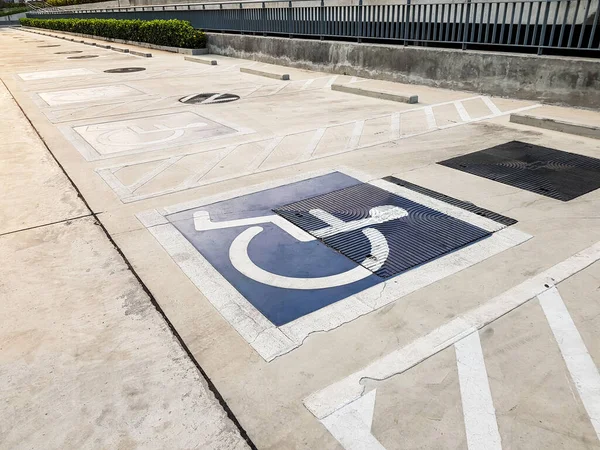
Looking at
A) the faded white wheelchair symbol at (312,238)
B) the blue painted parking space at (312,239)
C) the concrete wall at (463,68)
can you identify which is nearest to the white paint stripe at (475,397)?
the blue painted parking space at (312,239)

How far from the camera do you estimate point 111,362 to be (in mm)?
2840

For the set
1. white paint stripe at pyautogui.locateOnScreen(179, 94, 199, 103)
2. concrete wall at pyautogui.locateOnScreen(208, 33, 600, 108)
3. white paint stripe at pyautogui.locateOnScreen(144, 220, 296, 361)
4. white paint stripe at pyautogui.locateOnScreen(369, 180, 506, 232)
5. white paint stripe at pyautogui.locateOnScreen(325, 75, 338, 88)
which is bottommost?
white paint stripe at pyautogui.locateOnScreen(144, 220, 296, 361)

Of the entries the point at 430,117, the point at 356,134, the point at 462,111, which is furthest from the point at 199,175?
the point at 462,111

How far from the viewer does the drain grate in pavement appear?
452 cm

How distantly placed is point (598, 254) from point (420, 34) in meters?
9.40

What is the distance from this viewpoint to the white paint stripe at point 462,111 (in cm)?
849

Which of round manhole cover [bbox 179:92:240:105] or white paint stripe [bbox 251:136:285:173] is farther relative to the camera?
round manhole cover [bbox 179:92:240:105]

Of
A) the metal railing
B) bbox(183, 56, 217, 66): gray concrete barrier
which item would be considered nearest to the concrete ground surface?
the metal railing

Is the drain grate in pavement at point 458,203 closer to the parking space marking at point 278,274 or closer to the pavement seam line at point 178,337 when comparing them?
the parking space marking at point 278,274

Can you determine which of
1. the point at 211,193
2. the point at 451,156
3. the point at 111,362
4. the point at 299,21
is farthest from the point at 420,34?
the point at 111,362

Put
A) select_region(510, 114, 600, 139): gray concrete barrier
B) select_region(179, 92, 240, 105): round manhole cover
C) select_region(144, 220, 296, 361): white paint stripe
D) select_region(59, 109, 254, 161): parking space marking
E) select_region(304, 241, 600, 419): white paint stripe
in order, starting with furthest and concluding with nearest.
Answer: select_region(179, 92, 240, 105): round manhole cover < select_region(59, 109, 254, 161): parking space marking < select_region(510, 114, 600, 139): gray concrete barrier < select_region(144, 220, 296, 361): white paint stripe < select_region(304, 241, 600, 419): white paint stripe

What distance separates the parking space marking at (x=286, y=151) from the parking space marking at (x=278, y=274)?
0.80m

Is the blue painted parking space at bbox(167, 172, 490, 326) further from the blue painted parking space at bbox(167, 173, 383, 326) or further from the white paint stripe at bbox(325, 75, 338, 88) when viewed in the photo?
the white paint stripe at bbox(325, 75, 338, 88)

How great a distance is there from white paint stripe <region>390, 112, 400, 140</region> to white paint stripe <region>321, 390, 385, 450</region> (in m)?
5.52
